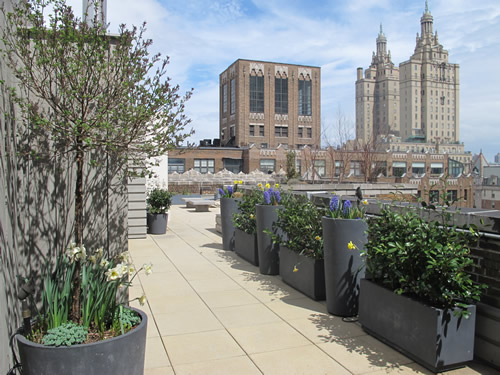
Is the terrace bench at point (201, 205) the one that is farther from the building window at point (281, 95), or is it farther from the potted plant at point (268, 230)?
the building window at point (281, 95)

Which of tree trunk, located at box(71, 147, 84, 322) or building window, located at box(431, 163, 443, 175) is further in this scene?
building window, located at box(431, 163, 443, 175)

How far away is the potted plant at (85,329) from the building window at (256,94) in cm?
6474

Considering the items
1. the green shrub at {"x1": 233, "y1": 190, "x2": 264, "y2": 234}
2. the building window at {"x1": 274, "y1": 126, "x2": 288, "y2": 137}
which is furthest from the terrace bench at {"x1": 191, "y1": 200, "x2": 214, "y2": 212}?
the building window at {"x1": 274, "y1": 126, "x2": 288, "y2": 137}

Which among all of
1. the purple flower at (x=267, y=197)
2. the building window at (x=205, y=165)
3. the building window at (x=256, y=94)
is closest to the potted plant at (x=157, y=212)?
the purple flower at (x=267, y=197)

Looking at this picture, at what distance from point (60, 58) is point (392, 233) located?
3068 millimetres

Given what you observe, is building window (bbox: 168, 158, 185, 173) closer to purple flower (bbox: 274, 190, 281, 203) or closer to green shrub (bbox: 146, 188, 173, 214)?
green shrub (bbox: 146, 188, 173, 214)

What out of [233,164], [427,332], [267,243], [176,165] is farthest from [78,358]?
[233,164]

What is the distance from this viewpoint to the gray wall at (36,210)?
121 inches

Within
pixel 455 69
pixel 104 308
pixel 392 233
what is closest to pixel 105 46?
pixel 104 308

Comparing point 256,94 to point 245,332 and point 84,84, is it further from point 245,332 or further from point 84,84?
point 84,84

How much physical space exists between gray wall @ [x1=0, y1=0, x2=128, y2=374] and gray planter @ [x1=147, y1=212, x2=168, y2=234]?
720 centimetres

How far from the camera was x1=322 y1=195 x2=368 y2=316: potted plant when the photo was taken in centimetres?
470

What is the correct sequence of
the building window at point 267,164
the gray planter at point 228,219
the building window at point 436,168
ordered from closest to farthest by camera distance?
the gray planter at point 228,219
the building window at point 267,164
the building window at point 436,168

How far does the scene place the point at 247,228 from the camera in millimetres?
8039
